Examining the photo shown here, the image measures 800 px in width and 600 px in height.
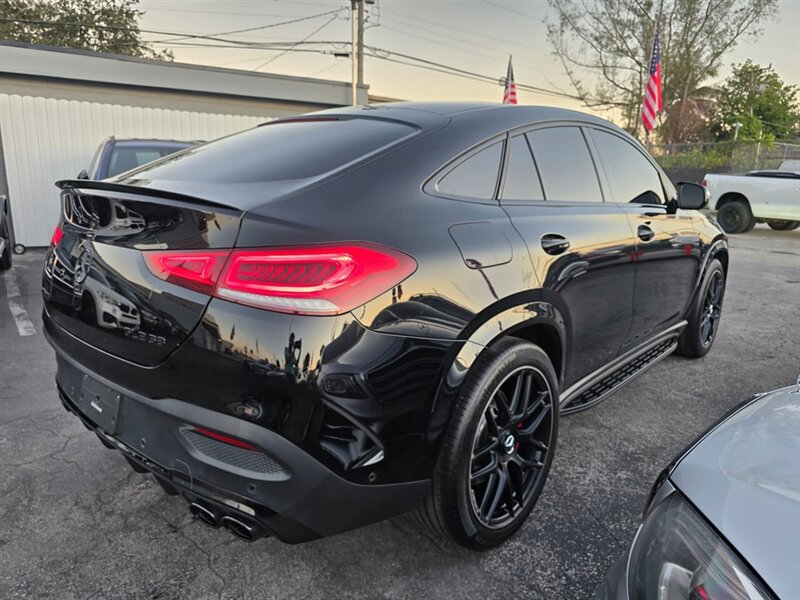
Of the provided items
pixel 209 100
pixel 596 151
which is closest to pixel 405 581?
pixel 596 151

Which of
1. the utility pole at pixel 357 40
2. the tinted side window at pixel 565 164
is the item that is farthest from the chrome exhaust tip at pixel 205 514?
the utility pole at pixel 357 40

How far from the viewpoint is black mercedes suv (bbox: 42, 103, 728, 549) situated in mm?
1545

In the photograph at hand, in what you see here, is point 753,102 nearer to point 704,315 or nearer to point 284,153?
point 704,315

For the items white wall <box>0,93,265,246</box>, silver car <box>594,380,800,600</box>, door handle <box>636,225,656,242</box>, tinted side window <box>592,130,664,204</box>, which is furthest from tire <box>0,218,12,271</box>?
silver car <box>594,380,800,600</box>

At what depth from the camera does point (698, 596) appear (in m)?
1.03

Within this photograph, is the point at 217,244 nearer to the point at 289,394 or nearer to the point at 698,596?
the point at 289,394

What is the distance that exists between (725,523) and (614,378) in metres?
2.12

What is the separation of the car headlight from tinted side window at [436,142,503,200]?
121 cm

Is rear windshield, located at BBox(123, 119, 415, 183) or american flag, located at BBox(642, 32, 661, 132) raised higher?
american flag, located at BBox(642, 32, 661, 132)

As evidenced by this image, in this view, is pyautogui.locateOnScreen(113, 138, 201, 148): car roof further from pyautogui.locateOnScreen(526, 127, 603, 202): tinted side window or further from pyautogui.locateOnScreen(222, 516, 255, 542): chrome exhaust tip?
pyautogui.locateOnScreen(222, 516, 255, 542): chrome exhaust tip

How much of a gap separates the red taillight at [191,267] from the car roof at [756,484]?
128 cm

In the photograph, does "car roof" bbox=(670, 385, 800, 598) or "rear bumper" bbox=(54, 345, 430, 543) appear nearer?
"car roof" bbox=(670, 385, 800, 598)

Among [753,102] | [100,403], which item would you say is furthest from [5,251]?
[753,102]

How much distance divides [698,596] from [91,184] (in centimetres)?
211
